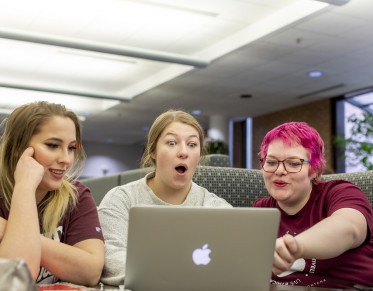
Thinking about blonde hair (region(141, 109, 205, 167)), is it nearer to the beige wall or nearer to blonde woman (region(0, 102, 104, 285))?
blonde woman (region(0, 102, 104, 285))

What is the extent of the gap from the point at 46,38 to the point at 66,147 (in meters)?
5.60

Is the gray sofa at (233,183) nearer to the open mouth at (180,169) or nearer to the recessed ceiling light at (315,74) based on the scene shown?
the open mouth at (180,169)

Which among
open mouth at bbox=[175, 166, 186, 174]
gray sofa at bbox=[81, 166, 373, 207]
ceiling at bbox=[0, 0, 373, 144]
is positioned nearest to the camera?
open mouth at bbox=[175, 166, 186, 174]

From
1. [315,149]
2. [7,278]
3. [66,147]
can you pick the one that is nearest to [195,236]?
[7,278]

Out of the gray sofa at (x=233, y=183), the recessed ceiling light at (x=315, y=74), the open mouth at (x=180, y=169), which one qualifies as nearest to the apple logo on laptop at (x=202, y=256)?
the open mouth at (x=180, y=169)

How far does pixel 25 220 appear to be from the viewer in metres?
1.36

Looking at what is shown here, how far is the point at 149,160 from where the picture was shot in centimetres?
206

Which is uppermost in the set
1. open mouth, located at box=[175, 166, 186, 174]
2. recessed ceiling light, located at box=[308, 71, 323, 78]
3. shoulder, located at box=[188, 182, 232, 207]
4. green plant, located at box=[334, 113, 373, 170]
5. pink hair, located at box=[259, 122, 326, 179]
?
recessed ceiling light, located at box=[308, 71, 323, 78]

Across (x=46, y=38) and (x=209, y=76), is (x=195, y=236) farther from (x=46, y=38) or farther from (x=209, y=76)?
(x=209, y=76)

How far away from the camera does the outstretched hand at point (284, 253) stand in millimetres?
1188

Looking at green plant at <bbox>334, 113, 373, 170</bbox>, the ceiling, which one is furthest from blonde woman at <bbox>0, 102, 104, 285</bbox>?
green plant at <bbox>334, 113, 373, 170</bbox>

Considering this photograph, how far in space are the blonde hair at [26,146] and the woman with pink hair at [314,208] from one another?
63 cm

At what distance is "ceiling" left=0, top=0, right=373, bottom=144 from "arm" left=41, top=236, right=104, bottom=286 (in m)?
4.96

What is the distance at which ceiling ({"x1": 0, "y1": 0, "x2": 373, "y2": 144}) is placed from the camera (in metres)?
6.26
